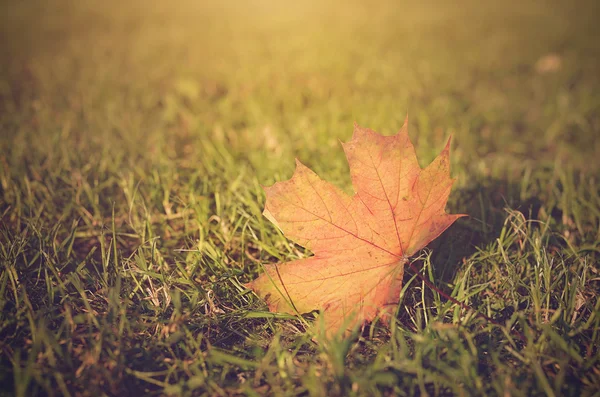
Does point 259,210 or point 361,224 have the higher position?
point 361,224

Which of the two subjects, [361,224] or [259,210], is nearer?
[361,224]

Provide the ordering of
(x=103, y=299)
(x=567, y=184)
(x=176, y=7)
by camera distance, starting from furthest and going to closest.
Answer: (x=176, y=7) < (x=567, y=184) < (x=103, y=299)

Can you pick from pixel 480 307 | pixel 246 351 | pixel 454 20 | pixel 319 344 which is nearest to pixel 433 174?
pixel 480 307

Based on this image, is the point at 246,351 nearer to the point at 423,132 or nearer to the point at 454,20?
the point at 423,132
